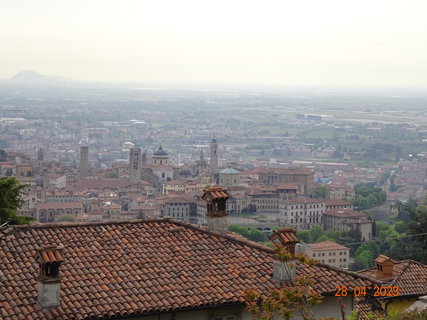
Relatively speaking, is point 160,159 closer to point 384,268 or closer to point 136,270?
point 384,268

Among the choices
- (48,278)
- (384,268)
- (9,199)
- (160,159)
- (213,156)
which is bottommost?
(213,156)

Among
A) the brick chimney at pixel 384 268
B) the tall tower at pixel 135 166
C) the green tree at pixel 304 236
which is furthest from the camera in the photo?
the tall tower at pixel 135 166

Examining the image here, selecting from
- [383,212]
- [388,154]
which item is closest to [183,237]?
[383,212]

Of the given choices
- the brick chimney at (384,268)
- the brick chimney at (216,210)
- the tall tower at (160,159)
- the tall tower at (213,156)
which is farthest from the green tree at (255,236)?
the brick chimney at (216,210)

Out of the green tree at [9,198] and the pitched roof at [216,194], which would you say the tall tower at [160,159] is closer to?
the green tree at [9,198]

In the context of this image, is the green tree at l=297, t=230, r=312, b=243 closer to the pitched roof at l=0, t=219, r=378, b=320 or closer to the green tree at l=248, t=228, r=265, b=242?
the green tree at l=248, t=228, r=265, b=242

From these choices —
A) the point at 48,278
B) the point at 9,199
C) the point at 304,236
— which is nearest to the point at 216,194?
the point at 48,278
